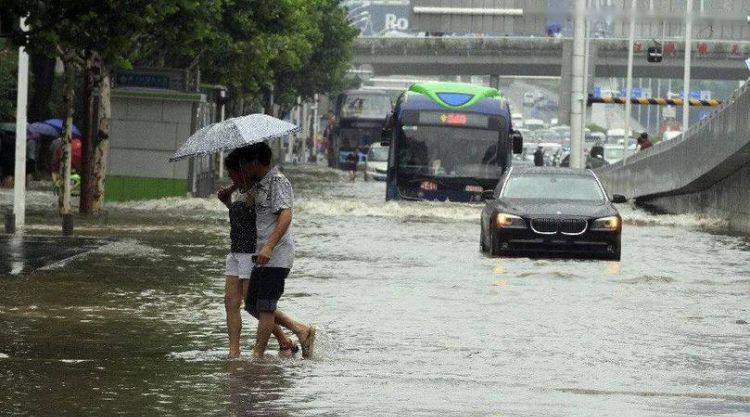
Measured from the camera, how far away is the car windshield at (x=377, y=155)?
79.4 meters

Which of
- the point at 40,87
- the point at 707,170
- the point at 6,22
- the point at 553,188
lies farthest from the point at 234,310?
the point at 40,87

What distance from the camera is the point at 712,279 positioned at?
24.2m

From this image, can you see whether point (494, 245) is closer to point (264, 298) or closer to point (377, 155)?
point (264, 298)

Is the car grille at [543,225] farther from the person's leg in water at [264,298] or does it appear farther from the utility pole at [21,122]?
the person's leg in water at [264,298]

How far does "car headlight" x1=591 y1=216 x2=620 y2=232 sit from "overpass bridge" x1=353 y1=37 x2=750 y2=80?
270 ft

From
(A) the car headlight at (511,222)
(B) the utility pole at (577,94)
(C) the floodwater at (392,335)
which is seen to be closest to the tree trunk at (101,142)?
(C) the floodwater at (392,335)

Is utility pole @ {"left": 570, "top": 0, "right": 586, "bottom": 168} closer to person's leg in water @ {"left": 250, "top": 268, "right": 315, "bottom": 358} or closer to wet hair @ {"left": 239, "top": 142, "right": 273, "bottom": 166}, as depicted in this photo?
wet hair @ {"left": 239, "top": 142, "right": 273, "bottom": 166}

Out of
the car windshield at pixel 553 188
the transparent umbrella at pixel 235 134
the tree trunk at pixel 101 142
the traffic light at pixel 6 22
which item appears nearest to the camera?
the transparent umbrella at pixel 235 134

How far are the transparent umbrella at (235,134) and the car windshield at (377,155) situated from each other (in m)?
65.3

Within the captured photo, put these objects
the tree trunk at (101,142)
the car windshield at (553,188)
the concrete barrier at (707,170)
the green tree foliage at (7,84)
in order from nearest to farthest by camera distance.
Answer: the car windshield at (553,188) < the tree trunk at (101,142) < the concrete barrier at (707,170) < the green tree foliage at (7,84)

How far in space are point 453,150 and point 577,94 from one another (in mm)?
9440

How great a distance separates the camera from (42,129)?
1928 inches

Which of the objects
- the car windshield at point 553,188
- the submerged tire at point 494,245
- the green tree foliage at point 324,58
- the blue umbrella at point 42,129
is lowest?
the submerged tire at point 494,245

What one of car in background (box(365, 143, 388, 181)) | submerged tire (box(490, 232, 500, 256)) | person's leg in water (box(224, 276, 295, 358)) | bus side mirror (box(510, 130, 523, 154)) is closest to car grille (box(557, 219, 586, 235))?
submerged tire (box(490, 232, 500, 256))
